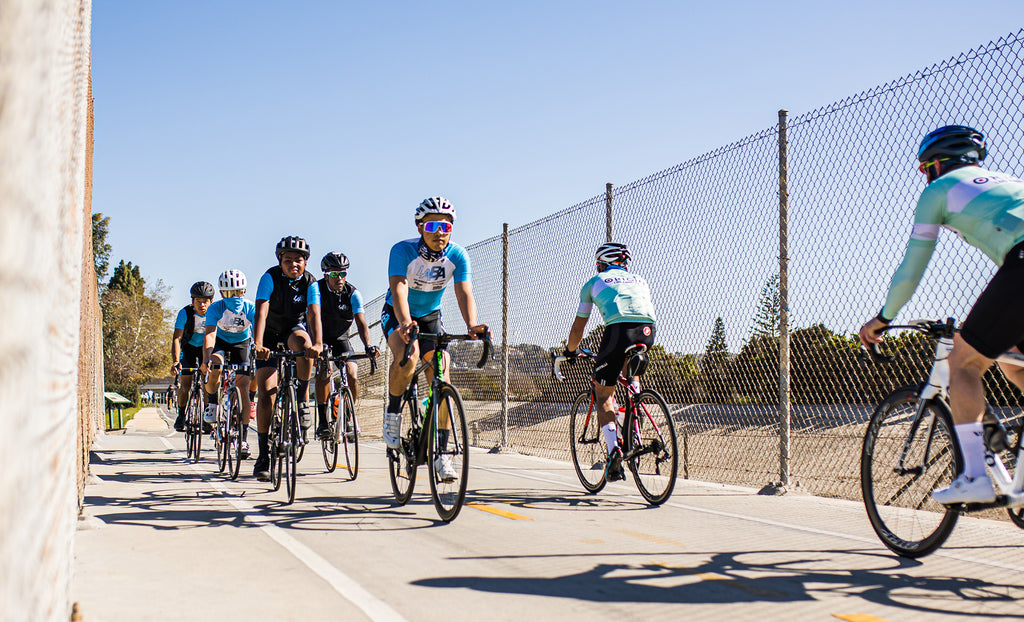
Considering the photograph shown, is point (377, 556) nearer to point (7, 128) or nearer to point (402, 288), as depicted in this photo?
point (402, 288)

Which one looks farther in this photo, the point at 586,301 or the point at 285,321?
the point at 285,321

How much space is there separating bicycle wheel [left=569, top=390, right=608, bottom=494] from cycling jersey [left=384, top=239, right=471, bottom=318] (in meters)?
1.75

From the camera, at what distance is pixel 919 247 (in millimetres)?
4023

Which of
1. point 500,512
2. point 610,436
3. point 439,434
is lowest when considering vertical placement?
point 500,512

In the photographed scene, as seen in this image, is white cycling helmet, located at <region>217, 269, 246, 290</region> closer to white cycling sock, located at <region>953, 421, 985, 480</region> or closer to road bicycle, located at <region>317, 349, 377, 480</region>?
road bicycle, located at <region>317, 349, 377, 480</region>

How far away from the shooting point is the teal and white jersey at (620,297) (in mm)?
6703

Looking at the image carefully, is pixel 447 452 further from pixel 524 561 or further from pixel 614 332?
pixel 614 332

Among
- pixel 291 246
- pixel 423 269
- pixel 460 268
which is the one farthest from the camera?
pixel 291 246

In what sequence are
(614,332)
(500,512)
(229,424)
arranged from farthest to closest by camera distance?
(229,424), (614,332), (500,512)

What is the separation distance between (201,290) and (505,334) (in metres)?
Answer: 4.35

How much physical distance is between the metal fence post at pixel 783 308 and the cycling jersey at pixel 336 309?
455 centimetres

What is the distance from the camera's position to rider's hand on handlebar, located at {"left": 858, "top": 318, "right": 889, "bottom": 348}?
421cm

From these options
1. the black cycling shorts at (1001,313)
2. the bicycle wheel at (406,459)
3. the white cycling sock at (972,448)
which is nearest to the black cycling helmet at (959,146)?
the black cycling shorts at (1001,313)

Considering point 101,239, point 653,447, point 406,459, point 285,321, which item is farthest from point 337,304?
point 101,239
